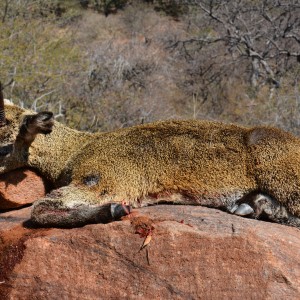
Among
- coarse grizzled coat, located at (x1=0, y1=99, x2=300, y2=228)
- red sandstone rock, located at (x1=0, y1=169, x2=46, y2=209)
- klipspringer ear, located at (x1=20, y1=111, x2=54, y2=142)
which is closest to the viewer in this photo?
coarse grizzled coat, located at (x1=0, y1=99, x2=300, y2=228)

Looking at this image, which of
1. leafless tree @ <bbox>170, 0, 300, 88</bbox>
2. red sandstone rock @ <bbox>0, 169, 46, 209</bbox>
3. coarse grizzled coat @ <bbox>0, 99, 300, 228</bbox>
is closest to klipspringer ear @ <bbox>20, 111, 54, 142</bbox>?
coarse grizzled coat @ <bbox>0, 99, 300, 228</bbox>

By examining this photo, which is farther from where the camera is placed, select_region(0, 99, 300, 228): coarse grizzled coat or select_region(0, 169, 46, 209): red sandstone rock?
select_region(0, 169, 46, 209): red sandstone rock

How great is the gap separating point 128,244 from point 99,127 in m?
12.9

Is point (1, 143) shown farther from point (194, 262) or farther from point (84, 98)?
point (84, 98)

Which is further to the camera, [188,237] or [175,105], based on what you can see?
[175,105]

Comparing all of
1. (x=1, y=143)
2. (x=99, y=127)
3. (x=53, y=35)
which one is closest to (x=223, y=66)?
(x=53, y=35)

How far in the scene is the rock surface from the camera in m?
5.13

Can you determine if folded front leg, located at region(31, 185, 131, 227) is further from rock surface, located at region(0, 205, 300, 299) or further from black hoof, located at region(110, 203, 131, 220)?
rock surface, located at region(0, 205, 300, 299)

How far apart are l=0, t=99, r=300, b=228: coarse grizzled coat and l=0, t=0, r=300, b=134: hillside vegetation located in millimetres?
9615

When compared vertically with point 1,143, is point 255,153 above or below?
above

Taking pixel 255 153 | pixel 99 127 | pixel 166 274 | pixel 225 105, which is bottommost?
pixel 225 105

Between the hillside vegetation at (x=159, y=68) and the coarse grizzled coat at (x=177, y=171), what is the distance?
961cm

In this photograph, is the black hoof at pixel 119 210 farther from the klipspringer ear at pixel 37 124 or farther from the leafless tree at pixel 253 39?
the leafless tree at pixel 253 39

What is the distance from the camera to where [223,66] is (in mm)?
26688
